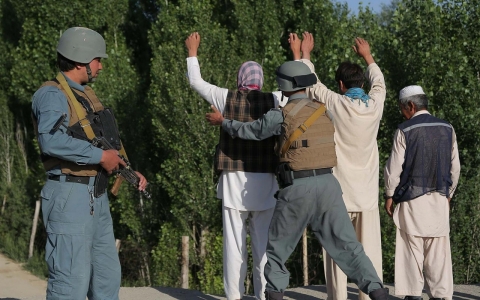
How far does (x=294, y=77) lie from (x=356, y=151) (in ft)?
2.92

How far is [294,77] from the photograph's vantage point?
5062 millimetres

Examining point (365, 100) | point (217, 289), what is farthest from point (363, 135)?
point (217, 289)

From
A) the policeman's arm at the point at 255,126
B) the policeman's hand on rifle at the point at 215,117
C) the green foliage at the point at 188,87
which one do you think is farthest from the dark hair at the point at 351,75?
the green foliage at the point at 188,87

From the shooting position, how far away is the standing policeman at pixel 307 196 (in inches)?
195

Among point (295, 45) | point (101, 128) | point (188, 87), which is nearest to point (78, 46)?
point (101, 128)

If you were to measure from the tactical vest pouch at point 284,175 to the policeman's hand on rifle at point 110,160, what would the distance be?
117 cm

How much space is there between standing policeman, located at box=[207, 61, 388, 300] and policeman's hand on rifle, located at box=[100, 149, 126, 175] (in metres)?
1.19

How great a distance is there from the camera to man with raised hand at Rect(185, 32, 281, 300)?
557 centimetres

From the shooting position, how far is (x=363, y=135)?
18.2 feet

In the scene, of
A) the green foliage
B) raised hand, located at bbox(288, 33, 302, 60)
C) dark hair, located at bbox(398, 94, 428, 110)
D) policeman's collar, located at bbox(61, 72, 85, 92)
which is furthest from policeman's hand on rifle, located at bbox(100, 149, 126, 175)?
the green foliage

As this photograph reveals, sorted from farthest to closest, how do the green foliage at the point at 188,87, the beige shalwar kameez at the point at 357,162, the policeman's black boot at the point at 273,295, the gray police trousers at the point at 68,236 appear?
the green foliage at the point at 188,87
the beige shalwar kameez at the point at 357,162
the policeman's black boot at the point at 273,295
the gray police trousers at the point at 68,236

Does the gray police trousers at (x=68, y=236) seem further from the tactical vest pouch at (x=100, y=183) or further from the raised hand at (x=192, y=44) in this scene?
the raised hand at (x=192, y=44)

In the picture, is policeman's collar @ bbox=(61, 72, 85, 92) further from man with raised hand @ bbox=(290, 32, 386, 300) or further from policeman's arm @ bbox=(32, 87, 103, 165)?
man with raised hand @ bbox=(290, 32, 386, 300)

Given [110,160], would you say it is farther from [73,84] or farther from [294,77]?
[294,77]
